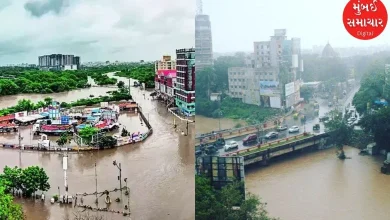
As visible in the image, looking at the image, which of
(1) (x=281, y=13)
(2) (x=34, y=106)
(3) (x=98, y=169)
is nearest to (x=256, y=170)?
(1) (x=281, y=13)

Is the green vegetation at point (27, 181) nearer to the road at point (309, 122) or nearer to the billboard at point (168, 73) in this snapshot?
the road at point (309, 122)

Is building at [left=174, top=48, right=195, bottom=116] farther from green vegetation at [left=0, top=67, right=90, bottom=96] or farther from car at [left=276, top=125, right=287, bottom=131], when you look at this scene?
car at [left=276, top=125, right=287, bottom=131]

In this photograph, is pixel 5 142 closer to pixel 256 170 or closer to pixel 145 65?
pixel 256 170

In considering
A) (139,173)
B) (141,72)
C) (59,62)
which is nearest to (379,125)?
(139,173)

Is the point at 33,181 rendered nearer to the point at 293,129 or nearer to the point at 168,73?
the point at 293,129

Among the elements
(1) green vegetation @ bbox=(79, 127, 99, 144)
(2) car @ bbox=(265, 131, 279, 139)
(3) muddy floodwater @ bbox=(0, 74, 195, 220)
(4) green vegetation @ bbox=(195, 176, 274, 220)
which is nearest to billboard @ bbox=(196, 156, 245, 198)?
(4) green vegetation @ bbox=(195, 176, 274, 220)

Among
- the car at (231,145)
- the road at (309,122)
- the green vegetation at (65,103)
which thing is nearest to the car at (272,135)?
the road at (309,122)
